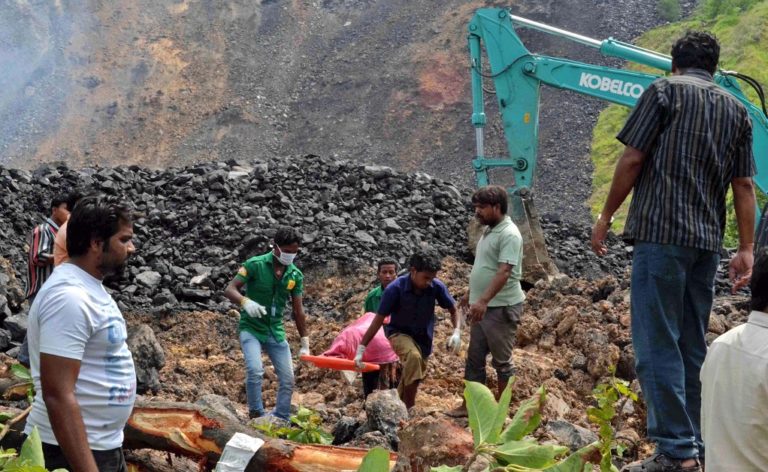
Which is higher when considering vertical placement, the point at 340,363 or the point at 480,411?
the point at 480,411

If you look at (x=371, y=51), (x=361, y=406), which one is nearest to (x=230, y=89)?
(x=371, y=51)

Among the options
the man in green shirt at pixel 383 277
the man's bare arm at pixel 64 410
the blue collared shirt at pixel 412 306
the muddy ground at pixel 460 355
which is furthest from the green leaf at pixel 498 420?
the man in green shirt at pixel 383 277

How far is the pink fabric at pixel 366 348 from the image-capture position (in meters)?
7.31

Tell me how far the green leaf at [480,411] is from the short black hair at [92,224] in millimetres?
1443

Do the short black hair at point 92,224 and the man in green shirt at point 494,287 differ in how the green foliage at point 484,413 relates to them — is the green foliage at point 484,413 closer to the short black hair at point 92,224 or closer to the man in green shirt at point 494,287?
the short black hair at point 92,224

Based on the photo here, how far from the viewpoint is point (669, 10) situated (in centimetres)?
3114

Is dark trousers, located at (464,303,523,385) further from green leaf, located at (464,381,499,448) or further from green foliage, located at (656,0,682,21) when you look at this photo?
green foliage, located at (656,0,682,21)

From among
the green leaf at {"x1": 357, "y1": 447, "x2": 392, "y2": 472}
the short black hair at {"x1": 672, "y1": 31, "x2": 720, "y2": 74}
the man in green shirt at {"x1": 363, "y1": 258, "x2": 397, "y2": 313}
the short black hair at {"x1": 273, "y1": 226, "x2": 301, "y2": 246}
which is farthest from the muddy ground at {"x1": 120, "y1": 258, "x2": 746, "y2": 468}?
the green leaf at {"x1": 357, "y1": 447, "x2": 392, "y2": 472}

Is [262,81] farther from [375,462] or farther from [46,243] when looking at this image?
[375,462]

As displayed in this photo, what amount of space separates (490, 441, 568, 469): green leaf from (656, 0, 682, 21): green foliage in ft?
100

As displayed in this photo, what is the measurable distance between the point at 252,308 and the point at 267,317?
21 cm

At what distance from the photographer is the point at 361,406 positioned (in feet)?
25.7

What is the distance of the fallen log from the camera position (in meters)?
3.77

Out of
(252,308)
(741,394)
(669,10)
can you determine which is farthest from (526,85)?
(669,10)
